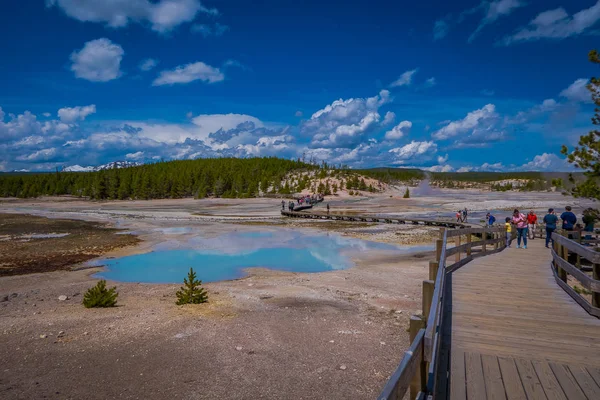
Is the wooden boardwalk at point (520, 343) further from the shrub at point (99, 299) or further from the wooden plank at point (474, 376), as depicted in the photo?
the shrub at point (99, 299)

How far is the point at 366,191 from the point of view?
118625mm

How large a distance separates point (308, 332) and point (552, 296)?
17.8 feet

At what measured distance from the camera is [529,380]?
15.4 ft

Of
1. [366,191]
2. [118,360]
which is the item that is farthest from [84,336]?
[366,191]

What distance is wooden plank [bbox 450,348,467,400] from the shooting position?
14.5 ft

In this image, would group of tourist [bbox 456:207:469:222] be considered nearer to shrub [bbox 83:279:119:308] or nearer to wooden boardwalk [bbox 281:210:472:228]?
wooden boardwalk [bbox 281:210:472:228]

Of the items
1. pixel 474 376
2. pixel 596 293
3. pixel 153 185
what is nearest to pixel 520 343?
pixel 474 376

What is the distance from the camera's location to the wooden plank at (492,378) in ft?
14.5

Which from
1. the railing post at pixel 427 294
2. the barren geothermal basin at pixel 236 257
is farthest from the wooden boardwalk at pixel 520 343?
the barren geothermal basin at pixel 236 257

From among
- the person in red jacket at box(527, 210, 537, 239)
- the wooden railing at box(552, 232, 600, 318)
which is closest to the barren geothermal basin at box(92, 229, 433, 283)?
the person in red jacket at box(527, 210, 537, 239)

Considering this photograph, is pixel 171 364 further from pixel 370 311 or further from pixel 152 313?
pixel 370 311

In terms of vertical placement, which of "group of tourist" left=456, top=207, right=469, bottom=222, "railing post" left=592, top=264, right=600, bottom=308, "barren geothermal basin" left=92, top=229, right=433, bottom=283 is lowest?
"barren geothermal basin" left=92, top=229, right=433, bottom=283

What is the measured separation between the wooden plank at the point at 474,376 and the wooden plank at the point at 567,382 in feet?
2.66

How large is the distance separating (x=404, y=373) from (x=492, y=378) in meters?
2.43
